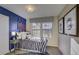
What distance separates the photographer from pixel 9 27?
6.12 ft

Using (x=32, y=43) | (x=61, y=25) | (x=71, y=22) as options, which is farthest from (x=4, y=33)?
(x=71, y=22)

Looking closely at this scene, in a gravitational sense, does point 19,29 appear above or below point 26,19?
below

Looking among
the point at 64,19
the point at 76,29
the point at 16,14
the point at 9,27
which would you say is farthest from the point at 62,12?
the point at 9,27

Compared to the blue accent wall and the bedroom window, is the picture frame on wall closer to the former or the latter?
the bedroom window

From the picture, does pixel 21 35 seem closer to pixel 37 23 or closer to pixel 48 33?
pixel 37 23

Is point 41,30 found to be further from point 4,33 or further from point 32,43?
point 4,33

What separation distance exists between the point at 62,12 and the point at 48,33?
1.64 feet

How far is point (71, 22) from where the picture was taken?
180 centimetres

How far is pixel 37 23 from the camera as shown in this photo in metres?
2.01
